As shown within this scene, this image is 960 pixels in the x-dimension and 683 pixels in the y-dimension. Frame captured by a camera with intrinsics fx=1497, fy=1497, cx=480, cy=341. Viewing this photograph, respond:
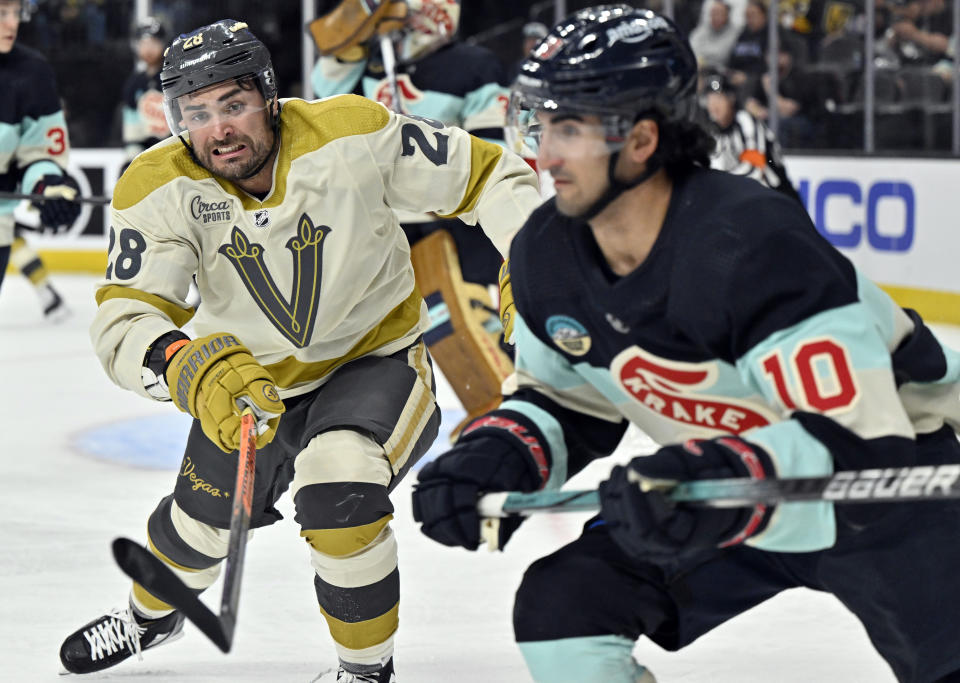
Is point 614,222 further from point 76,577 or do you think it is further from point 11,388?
point 11,388

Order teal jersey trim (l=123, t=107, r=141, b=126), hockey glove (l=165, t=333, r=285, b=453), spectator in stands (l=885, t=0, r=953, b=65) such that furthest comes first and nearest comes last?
teal jersey trim (l=123, t=107, r=141, b=126) < spectator in stands (l=885, t=0, r=953, b=65) < hockey glove (l=165, t=333, r=285, b=453)

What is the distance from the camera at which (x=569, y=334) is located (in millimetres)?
1626

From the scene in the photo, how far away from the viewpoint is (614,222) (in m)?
1.57

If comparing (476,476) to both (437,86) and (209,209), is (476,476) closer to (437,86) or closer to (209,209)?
(209,209)

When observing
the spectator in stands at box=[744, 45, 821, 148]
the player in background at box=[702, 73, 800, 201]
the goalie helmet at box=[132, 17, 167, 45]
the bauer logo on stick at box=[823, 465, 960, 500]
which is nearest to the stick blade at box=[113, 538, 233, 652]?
the bauer logo on stick at box=[823, 465, 960, 500]

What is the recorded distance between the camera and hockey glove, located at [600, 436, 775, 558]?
140cm

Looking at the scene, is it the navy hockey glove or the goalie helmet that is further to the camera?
the goalie helmet

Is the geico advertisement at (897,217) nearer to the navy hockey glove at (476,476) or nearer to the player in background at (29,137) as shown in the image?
the player in background at (29,137)

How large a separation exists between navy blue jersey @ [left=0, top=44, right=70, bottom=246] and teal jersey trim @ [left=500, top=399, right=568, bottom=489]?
116 inches

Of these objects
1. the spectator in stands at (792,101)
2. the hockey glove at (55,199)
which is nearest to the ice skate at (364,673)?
the hockey glove at (55,199)

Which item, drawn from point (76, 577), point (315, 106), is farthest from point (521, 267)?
point (76, 577)

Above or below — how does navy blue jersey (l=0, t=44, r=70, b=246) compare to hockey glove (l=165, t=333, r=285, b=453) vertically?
below

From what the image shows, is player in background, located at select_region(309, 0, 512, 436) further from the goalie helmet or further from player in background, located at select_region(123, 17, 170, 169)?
the goalie helmet

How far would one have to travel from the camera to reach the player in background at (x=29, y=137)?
167 inches
